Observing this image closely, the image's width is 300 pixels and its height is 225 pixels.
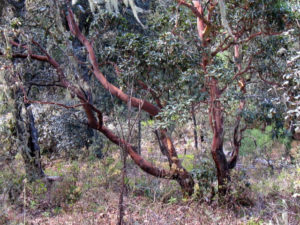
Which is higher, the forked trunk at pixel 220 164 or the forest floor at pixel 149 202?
the forked trunk at pixel 220 164

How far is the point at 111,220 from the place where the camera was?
4.17m

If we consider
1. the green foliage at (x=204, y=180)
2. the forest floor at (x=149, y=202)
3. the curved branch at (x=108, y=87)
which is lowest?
the forest floor at (x=149, y=202)

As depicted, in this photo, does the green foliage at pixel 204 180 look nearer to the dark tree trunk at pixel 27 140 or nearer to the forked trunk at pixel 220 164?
the forked trunk at pixel 220 164

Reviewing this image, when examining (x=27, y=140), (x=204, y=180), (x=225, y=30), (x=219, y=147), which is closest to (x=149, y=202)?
(x=204, y=180)

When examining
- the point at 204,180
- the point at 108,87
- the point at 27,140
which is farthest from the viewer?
the point at 27,140

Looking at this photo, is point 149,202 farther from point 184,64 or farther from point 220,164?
point 184,64

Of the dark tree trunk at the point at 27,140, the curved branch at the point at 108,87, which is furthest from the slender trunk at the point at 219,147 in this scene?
the dark tree trunk at the point at 27,140

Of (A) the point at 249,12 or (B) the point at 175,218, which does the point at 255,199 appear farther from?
(A) the point at 249,12

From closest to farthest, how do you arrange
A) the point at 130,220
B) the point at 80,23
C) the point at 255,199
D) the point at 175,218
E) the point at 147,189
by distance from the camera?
1. the point at 130,220
2. the point at 175,218
3. the point at 255,199
4. the point at 147,189
5. the point at 80,23

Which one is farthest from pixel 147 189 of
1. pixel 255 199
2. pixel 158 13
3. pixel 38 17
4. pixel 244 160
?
pixel 244 160

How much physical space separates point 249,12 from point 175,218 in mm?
3358

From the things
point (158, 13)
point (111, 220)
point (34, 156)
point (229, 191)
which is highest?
point (158, 13)

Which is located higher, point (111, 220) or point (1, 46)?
point (1, 46)

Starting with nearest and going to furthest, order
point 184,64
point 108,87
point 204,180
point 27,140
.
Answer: point 184,64
point 108,87
point 204,180
point 27,140
